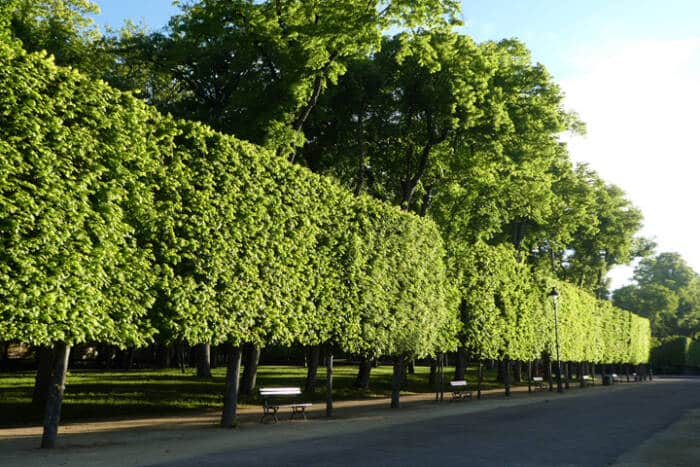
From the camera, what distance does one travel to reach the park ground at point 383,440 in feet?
38.5

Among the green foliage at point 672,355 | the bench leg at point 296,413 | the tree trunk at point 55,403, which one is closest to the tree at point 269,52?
the bench leg at point 296,413

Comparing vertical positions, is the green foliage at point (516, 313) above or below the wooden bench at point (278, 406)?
above

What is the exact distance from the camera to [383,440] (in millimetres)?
14844

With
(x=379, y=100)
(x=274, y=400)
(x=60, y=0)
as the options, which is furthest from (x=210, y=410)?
(x=60, y=0)

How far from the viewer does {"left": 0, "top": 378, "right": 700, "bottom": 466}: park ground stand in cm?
1173

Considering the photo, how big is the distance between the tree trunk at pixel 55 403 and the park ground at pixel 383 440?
0.42 meters

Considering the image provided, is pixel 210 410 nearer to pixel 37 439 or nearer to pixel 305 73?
pixel 37 439

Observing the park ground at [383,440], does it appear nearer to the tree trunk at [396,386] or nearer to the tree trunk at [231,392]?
the tree trunk at [231,392]

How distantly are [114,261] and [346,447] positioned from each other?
688 centimetres

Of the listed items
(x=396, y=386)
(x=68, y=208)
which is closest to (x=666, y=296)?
(x=396, y=386)

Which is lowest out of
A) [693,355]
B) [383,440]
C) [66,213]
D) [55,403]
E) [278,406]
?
[383,440]

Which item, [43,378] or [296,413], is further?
[296,413]

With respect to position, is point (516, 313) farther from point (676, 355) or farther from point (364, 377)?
point (676, 355)

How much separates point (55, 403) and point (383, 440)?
7718mm
